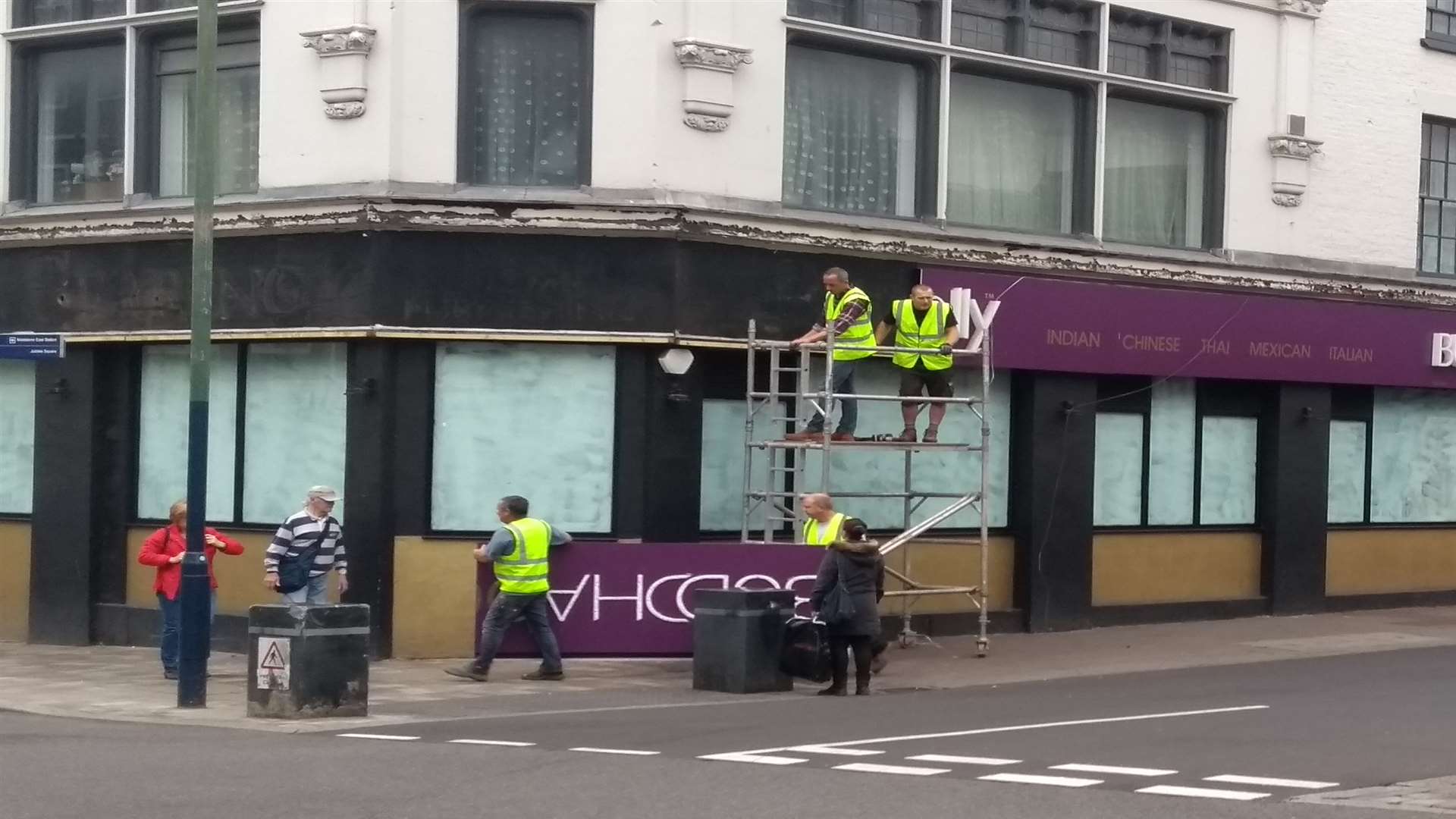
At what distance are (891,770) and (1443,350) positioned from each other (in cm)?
1670

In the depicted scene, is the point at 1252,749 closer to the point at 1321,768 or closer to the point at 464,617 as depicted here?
the point at 1321,768

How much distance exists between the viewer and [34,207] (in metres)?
22.3

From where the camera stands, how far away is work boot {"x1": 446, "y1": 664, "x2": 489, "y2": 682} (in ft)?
59.4

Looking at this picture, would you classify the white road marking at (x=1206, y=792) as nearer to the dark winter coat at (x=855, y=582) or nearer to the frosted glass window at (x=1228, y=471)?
the dark winter coat at (x=855, y=582)

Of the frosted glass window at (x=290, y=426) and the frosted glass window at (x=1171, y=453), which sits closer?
the frosted glass window at (x=290, y=426)

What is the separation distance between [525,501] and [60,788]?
7.24 m

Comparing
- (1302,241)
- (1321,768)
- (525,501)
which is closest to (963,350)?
(525,501)

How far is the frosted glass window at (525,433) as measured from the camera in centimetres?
1973

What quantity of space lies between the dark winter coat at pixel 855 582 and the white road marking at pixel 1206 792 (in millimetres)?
5829

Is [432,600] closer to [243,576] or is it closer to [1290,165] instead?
[243,576]

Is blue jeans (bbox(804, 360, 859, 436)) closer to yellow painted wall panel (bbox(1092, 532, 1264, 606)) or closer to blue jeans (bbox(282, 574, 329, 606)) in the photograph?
yellow painted wall panel (bbox(1092, 532, 1264, 606))

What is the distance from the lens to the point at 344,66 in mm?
19562

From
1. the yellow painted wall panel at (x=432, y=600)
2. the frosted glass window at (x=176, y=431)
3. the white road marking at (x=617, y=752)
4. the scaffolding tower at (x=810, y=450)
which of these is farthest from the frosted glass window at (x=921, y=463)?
the white road marking at (x=617, y=752)

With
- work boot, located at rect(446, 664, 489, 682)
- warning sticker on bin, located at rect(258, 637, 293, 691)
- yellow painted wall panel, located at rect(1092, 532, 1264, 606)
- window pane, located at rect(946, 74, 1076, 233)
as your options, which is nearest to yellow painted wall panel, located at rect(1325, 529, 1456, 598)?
yellow painted wall panel, located at rect(1092, 532, 1264, 606)
